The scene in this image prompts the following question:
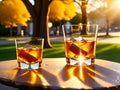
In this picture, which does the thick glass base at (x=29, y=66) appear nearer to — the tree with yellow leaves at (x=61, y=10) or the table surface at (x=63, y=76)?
the table surface at (x=63, y=76)

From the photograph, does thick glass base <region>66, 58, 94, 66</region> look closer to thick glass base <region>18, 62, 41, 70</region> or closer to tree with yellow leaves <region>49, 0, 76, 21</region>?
thick glass base <region>18, 62, 41, 70</region>

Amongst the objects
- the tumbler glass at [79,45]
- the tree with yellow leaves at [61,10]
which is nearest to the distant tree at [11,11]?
the tree with yellow leaves at [61,10]

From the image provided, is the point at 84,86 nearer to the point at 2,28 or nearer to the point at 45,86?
the point at 45,86

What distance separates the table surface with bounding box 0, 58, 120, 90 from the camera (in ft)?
8.01

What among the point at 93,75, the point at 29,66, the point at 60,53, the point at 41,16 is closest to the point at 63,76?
the point at 93,75

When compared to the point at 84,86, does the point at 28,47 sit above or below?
above

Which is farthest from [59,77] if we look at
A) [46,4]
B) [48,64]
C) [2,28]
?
[2,28]

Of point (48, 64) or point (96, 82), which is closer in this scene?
point (96, 82)

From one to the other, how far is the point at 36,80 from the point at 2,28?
59.8 metres

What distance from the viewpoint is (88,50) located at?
3.18 meters

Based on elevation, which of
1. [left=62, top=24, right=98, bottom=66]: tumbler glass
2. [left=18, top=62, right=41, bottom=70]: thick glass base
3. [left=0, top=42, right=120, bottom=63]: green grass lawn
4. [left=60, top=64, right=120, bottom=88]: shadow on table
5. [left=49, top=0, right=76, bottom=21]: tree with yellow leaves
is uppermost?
[left=49, top=0, right=76, bottom=21]: tree with yellow leaves

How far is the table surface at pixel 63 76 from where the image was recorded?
244cm

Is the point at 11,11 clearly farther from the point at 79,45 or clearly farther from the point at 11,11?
the point at 79,45

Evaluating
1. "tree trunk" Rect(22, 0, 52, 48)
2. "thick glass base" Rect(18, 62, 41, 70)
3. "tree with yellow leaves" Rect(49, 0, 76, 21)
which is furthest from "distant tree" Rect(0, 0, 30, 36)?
"thick glass base" Rect(18, 62, 41, 70)
